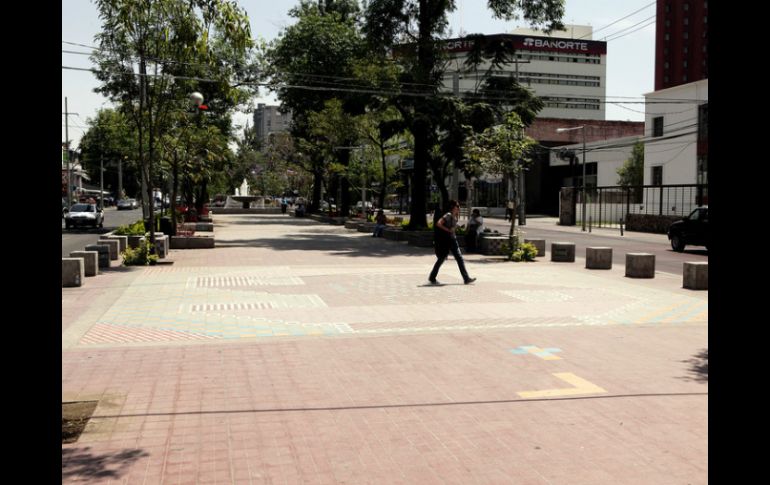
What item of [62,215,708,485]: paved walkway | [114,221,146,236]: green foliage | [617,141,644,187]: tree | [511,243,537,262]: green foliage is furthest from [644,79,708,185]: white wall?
[62,215,708,485]: paved walkway

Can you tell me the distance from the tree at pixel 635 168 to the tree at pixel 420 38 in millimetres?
32302

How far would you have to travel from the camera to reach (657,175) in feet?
174

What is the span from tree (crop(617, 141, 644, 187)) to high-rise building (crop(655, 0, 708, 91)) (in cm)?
5263

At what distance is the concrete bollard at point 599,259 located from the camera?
62.2 feet

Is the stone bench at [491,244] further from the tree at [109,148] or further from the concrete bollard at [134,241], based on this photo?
the tree at [109,148]

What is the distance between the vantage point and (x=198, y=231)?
1428 inches

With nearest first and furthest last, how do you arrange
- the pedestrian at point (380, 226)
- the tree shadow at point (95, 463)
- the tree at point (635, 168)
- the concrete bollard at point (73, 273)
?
1. the tree shadow at point (95, 463)
2. the concrete bollard at point (73, 273)
3. the pedestrian at point (380, 226)
4. the tree at point (635, 168)

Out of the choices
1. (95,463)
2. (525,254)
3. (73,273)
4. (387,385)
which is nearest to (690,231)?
(525,254)

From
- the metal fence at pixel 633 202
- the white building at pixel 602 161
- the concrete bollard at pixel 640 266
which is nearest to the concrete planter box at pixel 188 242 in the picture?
the concrete bollard at pixel 640 266

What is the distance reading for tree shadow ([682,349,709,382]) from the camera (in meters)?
7.38

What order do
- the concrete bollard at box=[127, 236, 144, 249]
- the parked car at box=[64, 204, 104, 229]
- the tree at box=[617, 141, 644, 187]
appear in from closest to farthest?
the concrete bollard at box=[127, 236, 144, 249] < the parked car at box=[64, 204, 104, 229] < the tree at box=[617, 141, 644, 187]

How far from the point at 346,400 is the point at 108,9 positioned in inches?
599

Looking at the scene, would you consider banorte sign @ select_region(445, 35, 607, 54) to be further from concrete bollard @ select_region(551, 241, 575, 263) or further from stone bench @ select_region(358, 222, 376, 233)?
concrete bollard @ select_region(551, 241, 575, 263)
